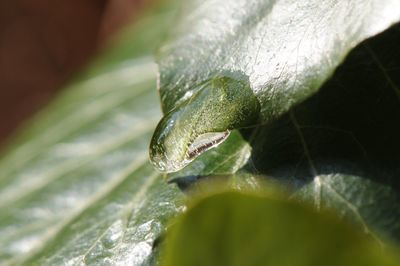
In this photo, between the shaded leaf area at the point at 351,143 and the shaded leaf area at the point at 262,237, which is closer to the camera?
the shaded leaf area at the point at 262,237

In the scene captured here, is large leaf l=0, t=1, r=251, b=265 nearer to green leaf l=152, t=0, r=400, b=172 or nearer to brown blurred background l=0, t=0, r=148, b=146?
green leaf l=152, t=0, r=400, b=172

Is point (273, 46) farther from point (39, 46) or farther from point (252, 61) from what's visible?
point (39, 46)

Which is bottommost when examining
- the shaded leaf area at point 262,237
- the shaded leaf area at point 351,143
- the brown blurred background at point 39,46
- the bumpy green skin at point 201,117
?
the shaded leaf area at point 351,143

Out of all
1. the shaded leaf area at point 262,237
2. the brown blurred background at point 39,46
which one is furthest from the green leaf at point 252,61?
the brown blurred background at point 39,46

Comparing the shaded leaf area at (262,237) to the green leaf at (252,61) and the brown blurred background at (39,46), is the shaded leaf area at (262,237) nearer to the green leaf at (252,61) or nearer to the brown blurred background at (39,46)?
the green leaf at (252,61)

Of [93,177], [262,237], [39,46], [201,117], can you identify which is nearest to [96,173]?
[93,177]

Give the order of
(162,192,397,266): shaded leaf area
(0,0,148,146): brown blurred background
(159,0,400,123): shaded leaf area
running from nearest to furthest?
1. (162,192,397,266): shaded leaf area
2. (159,0,400,123): shaded leaf area
3. (0,0,148,146): brown blurred background

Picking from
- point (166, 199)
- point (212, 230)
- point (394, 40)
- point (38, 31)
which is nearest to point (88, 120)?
point (166, 199)

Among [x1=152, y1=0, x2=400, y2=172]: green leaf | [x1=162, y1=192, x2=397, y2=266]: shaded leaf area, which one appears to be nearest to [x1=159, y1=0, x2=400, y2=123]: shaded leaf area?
[x1=152, y1=0, x2=400, y2=172]: green leaf

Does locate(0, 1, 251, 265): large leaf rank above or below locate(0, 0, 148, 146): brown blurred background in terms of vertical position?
below
